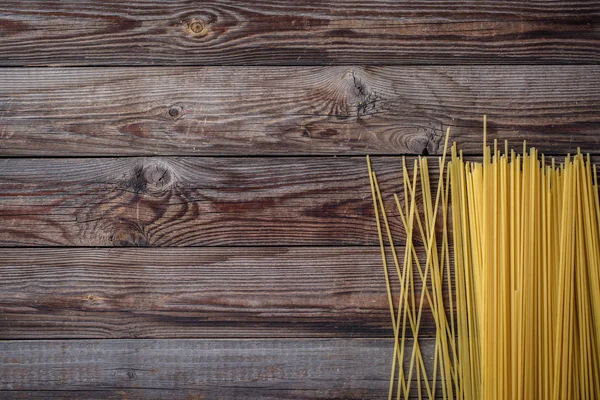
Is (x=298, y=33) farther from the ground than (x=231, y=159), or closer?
farther from the ground

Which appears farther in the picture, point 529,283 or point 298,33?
point 298,33

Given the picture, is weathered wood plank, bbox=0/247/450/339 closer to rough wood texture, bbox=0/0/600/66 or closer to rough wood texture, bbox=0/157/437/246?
rough wood texture, bbox=0/157/437/246

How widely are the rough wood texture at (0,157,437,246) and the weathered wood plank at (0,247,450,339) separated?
4 cm

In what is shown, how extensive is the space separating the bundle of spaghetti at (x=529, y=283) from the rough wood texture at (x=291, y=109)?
0.35 ft

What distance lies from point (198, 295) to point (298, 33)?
0.58 meters

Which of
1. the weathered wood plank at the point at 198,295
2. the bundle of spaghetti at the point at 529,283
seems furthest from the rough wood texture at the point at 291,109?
the weathered wood plank at the point at 198,295

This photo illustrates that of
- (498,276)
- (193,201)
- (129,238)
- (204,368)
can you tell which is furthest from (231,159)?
(498,276)

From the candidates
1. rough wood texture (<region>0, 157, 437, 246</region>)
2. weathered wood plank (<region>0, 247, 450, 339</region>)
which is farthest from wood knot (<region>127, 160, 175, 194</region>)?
weathered wood plank (<region>0, 247, 450, 339</region>)

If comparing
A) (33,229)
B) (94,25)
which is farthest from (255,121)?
(33,229)

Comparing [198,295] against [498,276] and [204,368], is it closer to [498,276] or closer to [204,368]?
[204,368]

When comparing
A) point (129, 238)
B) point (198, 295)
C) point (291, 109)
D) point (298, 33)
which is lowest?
point (198, 295)

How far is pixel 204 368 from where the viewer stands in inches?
45.6

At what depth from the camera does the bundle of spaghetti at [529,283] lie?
3.53 ft

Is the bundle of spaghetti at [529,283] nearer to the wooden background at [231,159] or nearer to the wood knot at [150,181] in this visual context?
the wooden background at [231,159]
